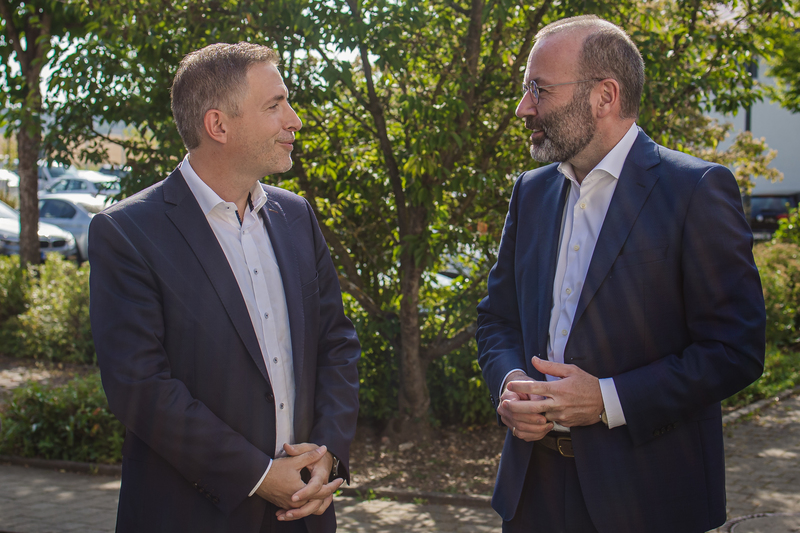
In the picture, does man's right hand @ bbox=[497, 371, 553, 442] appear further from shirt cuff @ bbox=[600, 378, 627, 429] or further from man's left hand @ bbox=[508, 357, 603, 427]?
shirt cuff @ bbox=[600, 378, 627, 429]

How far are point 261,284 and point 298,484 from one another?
0.68m

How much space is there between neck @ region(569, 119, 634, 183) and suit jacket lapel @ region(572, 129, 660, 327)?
0.34 ft

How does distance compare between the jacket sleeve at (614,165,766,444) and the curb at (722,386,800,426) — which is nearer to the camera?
the jacket sleeve at (614,165,766,444)

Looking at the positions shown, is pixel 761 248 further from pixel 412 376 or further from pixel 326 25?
pixel 326 25

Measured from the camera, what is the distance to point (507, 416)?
7.22ft

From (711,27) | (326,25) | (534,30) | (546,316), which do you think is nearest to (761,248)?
(711,27)

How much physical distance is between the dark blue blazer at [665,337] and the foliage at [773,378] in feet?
19.1

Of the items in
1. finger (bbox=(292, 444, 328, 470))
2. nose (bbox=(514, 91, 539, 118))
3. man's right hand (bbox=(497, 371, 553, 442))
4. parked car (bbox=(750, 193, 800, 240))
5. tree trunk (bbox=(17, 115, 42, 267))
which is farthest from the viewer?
parked car (bbox=(750, 193, 800, 240))

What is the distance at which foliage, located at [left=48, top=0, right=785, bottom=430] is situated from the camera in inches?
197

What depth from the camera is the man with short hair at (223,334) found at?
2.09 metres

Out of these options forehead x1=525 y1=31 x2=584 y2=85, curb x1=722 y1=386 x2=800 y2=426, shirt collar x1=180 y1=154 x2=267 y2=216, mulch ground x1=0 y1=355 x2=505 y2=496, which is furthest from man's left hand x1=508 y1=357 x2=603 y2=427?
curb x1=722 y1=386 x2=800 y2=426

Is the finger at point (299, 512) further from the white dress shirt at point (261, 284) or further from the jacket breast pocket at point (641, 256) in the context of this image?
the jacket breast pocket at point (641, 256)

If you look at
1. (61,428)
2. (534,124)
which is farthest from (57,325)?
(534,124)

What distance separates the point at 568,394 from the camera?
2068mm
